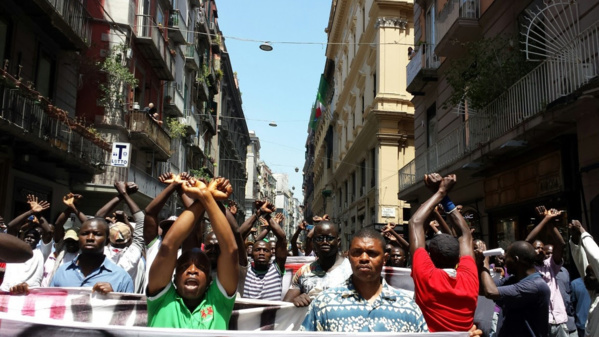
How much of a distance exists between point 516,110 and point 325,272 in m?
8.31

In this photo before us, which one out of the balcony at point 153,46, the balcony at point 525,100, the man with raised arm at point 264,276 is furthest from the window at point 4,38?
the balcony at point 525,100

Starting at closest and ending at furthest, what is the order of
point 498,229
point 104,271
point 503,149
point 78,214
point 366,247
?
1. point 366,247
2. point 104,271
3. point 78,214
4. point 503,149
5. point 498,229

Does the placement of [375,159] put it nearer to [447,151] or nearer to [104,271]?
[447,151]

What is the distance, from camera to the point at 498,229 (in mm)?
14039

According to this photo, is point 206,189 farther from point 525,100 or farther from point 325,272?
point 525,100

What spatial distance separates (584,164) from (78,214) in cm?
836

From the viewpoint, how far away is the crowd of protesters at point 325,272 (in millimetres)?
3057

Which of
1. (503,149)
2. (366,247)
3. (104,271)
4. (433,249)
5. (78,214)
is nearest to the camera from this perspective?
(366,247)

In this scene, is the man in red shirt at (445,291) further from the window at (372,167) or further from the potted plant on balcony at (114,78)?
the window at (372,167)

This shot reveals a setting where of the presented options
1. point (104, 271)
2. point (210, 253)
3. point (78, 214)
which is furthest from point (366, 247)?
point (78, 214)

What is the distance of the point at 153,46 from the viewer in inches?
913

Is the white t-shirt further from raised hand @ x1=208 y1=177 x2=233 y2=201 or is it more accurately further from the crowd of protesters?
raised hand @ x1=208 y1=177 x2=233 y2=201

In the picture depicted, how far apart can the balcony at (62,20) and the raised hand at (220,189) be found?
43.3 feet

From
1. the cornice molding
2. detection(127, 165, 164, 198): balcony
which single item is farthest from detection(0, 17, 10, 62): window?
the cornice molding
